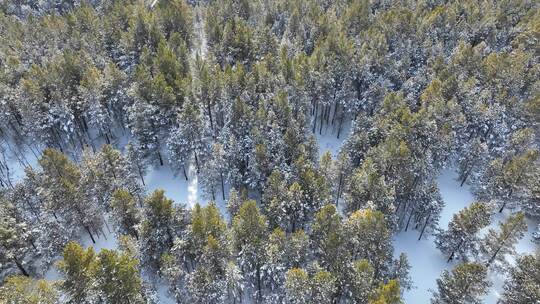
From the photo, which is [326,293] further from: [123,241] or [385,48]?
[385,48]

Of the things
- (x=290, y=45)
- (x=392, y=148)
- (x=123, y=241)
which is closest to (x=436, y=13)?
(x=290, y=45)

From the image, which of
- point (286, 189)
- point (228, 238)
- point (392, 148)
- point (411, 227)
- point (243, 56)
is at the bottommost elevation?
point (411, 227)

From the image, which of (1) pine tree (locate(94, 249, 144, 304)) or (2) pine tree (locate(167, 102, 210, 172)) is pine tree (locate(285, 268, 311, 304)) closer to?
(1) pine tree (locate(94, 249, 144, 304))

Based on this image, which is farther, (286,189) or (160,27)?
(160,27)

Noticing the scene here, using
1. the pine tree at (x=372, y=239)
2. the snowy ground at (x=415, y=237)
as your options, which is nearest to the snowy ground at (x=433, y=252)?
the snowy ground at (x=415, y=237)

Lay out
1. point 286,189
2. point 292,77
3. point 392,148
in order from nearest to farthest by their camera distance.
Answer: point 286,189 → point 392,148 → point 292,77

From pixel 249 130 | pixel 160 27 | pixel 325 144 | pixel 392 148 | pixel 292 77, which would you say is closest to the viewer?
pixel 392 148

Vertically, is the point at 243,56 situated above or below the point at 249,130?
above
